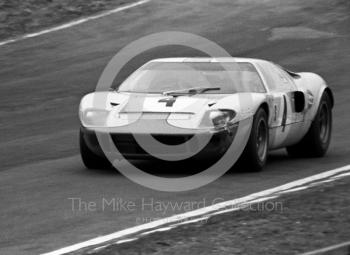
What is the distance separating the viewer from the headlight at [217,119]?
32.7 ft

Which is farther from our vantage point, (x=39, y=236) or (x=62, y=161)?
(x=62, y=161)

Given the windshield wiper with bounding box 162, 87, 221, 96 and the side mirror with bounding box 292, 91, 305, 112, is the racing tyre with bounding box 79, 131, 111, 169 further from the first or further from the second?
the side mirror with bounding box 292, 91, 305, 112

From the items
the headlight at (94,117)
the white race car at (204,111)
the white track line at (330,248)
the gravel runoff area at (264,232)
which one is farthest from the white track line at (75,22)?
the white track line at (330,248)

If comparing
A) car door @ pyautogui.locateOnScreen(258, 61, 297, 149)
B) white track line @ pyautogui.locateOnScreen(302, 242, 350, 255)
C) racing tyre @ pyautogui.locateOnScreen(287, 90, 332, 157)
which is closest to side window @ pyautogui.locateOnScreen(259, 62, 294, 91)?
car door @ pyautogui.locateOnScreen(258, 61, 297, 149)

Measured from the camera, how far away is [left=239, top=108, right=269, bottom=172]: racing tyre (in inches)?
401

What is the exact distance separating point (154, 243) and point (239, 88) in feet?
13.2

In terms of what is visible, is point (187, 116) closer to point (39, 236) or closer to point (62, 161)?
point (62, 161)

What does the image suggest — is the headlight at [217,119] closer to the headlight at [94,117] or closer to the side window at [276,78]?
the headlight at [94,117]

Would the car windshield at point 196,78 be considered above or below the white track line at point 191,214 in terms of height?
above

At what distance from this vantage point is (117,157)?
401 inches

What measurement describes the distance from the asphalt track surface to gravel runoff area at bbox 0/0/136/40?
756 millimetres

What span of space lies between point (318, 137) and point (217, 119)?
2.40 metres

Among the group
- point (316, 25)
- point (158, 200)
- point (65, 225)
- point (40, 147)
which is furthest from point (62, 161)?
point (316, 25)

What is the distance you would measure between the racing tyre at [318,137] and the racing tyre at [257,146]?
146 centimetres
